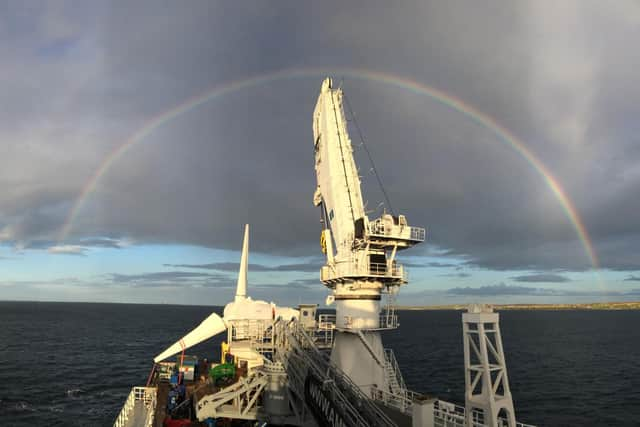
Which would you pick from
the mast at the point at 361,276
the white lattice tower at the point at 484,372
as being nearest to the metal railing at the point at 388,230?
the mast at the point at 361,276

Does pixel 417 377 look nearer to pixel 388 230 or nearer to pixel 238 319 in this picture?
pixel 238 319

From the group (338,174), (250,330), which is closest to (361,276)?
(338,174)

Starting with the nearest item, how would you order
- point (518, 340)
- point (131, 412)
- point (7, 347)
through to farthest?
1. point (131, 412)
2. point (7, 347)
3. point (518, 340)

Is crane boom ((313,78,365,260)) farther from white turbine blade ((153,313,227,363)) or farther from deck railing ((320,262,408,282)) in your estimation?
white turbine blade ((153,313,227,363))

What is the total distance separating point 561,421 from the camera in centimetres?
5259

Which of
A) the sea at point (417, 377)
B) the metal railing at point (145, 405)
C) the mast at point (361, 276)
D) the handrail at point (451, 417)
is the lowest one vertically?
the sea at point (417, 377)

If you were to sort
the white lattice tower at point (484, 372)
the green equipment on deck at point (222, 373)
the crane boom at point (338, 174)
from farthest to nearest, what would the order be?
1. the green equipment on deck at point (222, 373)
2. the crane boom at point (338, 174)
3. the white lattice tower at point (484, 372)

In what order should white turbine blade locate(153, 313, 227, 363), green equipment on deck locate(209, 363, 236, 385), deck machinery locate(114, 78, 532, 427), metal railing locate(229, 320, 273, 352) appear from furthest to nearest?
white turbine blade locate(153, 313, 227, 363) → metal railing locate(229, 320, 273, 352) → green equipment on deck locate(209, 363, 236, 385) → deck machinery locate(114, 78, 532, 427)

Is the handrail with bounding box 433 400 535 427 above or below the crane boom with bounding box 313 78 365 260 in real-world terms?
below

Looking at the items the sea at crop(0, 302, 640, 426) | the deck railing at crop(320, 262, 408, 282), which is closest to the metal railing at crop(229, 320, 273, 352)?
the sea at crop(0, 302, 640, 426)

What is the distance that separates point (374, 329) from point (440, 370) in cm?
6310

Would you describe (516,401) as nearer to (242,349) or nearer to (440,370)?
(440,370)

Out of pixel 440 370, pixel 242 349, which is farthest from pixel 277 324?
pixel 440 370

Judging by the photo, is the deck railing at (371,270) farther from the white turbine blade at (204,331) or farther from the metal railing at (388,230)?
the white turbine blade at (204,331)
